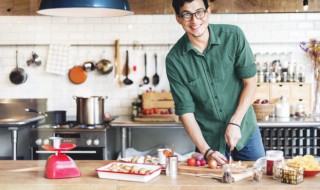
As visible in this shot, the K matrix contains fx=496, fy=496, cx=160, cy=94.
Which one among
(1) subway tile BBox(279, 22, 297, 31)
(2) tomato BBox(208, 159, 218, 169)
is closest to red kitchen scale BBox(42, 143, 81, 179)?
(2) tomato BBox(208, 159, 218, 169)

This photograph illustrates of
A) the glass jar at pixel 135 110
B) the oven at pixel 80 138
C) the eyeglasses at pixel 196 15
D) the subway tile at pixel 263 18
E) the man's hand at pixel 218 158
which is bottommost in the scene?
the oven at pixel 80 138

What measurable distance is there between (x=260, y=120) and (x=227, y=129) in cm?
251

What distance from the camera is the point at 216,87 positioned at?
3533mm

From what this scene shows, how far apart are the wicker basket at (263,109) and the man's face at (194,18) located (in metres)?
2.59

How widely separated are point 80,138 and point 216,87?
8.35 feet

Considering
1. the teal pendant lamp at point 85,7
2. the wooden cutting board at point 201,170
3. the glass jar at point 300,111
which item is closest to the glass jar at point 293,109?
the glass jar at point 300,111

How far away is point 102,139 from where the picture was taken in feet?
18.5

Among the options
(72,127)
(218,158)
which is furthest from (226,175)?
(72,127)

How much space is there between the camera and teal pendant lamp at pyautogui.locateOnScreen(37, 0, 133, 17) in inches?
122

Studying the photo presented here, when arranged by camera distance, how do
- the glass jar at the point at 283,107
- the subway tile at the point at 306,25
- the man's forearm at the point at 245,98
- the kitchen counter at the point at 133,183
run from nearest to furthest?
the kitchen counter at the point at 133,183, the man's forearm at the point at 245,98, the glass jar at the point at 283,107, the subway tile at the point at 306,25

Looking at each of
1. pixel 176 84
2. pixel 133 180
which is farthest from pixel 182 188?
pixel 176 84

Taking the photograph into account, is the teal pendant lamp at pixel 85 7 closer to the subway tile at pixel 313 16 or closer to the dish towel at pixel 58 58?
the dish towel at pixel 58 58

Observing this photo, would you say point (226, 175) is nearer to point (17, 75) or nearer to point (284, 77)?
point (284, 77)

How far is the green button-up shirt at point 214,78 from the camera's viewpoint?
3.48 meters
